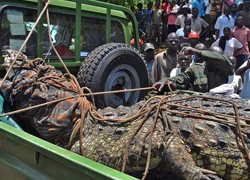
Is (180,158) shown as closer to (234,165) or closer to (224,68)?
(234,165)

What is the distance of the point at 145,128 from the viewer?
2.56m

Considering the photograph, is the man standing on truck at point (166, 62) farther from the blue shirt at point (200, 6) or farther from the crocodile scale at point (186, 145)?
the blue shirt at point (200, 6)

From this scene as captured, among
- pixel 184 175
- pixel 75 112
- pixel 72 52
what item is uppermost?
pixel 72 52

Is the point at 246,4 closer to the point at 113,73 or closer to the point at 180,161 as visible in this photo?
the point at 113,73

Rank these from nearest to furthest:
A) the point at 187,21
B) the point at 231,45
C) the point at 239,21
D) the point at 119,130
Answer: the point at 119,130
the point at 231,45
the point at 239,21
the point at 187,21

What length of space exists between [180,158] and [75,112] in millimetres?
834

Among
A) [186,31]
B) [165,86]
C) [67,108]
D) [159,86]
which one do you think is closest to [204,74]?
[165,86]

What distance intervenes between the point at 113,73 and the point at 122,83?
18cm

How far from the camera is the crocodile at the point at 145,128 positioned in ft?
8.07

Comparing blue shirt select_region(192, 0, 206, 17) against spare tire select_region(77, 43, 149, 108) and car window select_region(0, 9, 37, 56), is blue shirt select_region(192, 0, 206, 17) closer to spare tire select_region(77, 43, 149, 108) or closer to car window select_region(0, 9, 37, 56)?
spare tire select_region(77, 43, 149, 108)

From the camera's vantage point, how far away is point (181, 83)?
402cm

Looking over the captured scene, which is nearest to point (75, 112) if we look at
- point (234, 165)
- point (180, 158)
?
point (180, 158)

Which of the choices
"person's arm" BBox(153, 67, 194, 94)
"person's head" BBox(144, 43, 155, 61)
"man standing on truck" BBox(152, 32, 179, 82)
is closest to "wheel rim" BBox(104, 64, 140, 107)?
"person's arm" BBox(153, 67, 194, 94)

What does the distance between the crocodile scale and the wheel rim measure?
0.96 m
